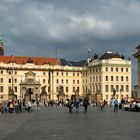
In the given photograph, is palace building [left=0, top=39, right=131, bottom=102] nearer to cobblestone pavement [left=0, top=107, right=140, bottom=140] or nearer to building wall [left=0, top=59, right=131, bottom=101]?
building wall [left=0, top=59, right=131, bottom=101]

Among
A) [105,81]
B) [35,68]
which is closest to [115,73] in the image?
[105,81]

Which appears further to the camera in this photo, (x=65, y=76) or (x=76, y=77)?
(x=76, y=77)

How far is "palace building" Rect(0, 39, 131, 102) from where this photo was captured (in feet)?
423

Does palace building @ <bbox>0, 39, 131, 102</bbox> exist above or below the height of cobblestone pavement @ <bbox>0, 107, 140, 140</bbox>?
above

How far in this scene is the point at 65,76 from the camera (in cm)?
14088

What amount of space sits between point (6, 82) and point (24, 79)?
17.4 feet

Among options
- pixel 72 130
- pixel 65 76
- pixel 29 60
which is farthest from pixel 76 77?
pixel 72 130

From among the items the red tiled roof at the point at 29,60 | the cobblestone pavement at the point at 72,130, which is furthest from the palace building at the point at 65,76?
the cobblestone pavement at the point at 72,130

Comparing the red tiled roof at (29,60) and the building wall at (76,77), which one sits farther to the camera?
the red tiled roof at (29,60)

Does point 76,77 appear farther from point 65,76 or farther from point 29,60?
point 29,60

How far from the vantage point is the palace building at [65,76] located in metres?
129

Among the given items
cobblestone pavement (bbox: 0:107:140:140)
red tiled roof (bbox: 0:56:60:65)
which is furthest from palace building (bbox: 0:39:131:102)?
cobblestone pavement (bbox: 0:107:140:140)

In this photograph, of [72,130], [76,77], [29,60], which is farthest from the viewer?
[76,77]

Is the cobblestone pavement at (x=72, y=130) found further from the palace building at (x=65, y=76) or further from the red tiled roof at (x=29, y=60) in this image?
the red tiled roof at (x=29, y=60)
